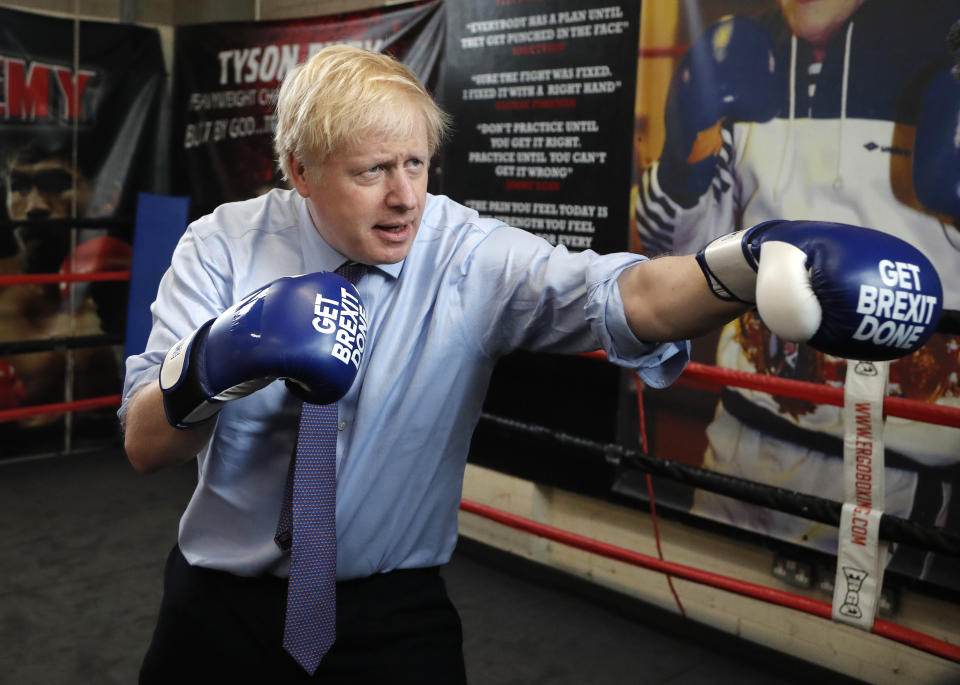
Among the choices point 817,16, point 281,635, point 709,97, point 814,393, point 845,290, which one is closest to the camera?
point 845,290

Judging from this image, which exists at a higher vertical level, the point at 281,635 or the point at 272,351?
the point at 272,351

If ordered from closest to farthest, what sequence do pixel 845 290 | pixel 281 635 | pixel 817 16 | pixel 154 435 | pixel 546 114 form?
pixel 845 290
pixel 154 435
pixel 281 635
pixel 817 16
pixel 546 114

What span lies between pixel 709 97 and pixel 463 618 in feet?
5.46

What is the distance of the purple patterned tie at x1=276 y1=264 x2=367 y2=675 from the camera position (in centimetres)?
122

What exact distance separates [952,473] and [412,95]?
5.67 ft

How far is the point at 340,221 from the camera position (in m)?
1.25

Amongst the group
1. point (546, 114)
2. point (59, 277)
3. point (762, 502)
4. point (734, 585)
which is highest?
point (546, 114)

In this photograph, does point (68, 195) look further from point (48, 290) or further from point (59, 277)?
point (59, 277)

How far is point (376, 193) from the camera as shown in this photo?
3.98ft

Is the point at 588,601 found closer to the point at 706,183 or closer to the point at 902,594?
the point at 902,594

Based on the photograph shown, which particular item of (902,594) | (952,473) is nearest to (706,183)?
(952,473)

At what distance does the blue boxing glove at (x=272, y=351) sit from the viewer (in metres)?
1.06

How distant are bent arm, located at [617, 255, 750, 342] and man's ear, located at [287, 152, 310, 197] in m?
0.46

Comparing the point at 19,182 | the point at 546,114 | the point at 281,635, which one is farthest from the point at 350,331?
the point at 19,182
